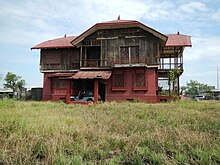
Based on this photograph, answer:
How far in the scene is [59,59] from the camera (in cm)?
2430

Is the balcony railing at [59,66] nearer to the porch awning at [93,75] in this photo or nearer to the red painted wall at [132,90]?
the porch awning at [93,75]

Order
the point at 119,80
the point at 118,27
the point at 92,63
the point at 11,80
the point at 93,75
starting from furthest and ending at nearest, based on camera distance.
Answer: the point at 11,80, the point at 92,63, the point at 118,27, the point at 119,80, the point at 93,75

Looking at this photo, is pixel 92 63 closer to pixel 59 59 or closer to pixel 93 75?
pixel 93 75

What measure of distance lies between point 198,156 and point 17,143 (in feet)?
10.7

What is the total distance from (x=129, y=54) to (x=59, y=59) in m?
8.38

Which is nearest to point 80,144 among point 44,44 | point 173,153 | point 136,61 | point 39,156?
point 39,156

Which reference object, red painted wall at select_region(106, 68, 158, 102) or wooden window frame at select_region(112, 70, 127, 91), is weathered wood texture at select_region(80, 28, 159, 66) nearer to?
wooden window frame at select_region(112, 70, 127, 91)

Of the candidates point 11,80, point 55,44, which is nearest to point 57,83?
point 55,44

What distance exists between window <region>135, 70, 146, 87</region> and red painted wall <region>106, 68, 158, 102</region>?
0.29 metres

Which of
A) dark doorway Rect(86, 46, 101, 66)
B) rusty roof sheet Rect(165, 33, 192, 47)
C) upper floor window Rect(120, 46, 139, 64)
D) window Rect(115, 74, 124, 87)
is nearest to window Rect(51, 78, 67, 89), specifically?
dark doorway Rect(86, 46, 101, 66)

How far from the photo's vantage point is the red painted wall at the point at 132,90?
2019 cm

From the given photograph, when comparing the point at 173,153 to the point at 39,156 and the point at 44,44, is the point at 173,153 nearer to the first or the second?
the point at 39,156

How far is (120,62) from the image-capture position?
2089cm

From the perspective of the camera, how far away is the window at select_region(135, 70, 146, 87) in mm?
20500
